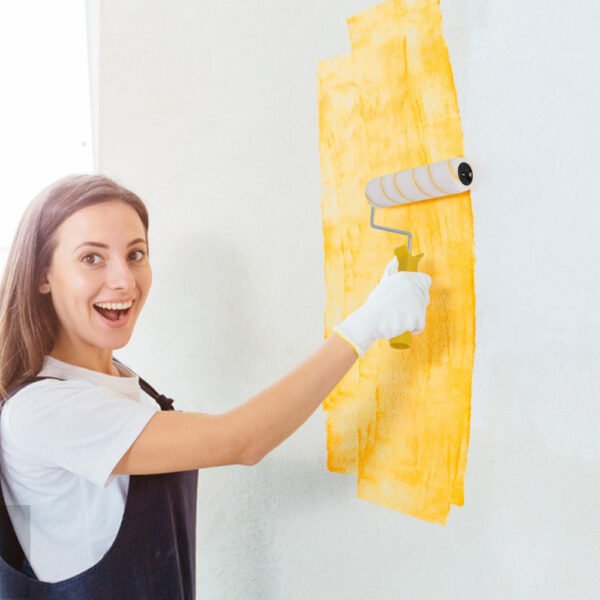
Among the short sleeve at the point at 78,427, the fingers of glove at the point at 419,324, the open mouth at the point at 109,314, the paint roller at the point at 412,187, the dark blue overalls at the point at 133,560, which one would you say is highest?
the paint roller at the point at 412,187

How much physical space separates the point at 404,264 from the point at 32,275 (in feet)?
1.80

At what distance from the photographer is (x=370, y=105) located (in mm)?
934

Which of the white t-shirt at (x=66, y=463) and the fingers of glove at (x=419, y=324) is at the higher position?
the fingers of glove at (x=419, y=324)

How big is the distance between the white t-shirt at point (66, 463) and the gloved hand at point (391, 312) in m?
0.28

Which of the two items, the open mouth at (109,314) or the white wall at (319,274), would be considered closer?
the white wall at (319,274)

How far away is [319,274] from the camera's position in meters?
1.02

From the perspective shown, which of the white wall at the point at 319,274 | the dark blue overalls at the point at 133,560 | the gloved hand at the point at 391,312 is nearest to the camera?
the white wall at the point at 319,274

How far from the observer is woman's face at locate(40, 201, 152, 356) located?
0.98 meters

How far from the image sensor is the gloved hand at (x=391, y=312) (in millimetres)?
800

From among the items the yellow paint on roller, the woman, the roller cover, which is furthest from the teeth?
the roller cover

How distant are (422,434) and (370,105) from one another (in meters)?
0.45

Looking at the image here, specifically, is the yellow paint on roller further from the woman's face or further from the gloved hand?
the woman's face

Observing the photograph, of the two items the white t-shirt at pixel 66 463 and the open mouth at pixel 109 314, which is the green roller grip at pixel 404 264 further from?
the open mouth at pixel 109 314

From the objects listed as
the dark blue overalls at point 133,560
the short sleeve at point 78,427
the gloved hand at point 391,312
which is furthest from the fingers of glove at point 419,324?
the dark blue overalls at point 133,560
